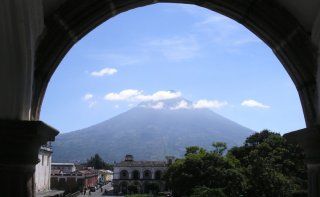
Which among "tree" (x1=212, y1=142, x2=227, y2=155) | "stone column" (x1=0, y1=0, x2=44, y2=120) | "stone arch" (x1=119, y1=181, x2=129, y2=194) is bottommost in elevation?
"stone arch" (x1=119, y1=181, x2=129, y2=194)

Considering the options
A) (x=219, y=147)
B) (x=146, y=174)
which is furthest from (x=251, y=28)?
(x=146, y=174)

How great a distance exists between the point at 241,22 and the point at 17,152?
1.95m

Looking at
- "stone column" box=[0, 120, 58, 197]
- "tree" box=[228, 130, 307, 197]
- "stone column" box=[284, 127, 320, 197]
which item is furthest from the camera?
"tree" box=[228, 130, 307, 197]

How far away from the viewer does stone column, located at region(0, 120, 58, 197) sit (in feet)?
9.86

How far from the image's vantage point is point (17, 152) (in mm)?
3055

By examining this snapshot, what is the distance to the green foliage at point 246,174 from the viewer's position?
29828mm

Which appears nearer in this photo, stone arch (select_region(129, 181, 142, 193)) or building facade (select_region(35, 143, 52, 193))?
building facade (select_region(35, 143, 52, 193))

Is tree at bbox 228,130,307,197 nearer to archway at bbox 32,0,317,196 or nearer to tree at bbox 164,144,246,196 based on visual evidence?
tree at bbox 164,144,246,196

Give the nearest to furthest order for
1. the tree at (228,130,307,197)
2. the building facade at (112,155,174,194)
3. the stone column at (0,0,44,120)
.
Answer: the stone column at (0,0,44,120)
the tree at (228,130,307,197)
the building facade at (112,155,174,194)

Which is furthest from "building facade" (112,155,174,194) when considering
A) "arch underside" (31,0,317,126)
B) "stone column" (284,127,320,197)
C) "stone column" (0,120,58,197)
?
"stone column" (0,120,58,197)

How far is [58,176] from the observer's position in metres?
65.9

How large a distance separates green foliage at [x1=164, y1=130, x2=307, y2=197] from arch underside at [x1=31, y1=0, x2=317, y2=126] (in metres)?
25.8

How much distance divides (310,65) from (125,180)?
224 ft

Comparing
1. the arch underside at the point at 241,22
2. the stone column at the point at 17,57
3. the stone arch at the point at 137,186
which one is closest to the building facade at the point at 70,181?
the stone arch at the point at 137,186
